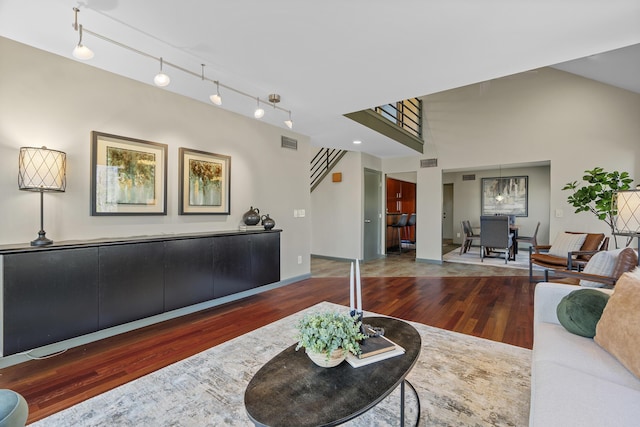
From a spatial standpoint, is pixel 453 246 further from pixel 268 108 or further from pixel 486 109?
pixel 268 108

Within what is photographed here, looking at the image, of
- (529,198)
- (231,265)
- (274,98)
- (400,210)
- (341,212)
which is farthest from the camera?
(400,210)

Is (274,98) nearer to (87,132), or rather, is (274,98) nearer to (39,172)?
(87,132)

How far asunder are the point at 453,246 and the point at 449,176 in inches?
92.1

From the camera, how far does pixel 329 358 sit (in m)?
1.33

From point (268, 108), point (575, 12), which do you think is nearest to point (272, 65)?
point (268, 108)

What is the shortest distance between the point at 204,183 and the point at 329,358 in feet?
9.62

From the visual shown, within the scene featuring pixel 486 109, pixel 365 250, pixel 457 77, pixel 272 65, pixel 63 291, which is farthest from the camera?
pixel 365 250

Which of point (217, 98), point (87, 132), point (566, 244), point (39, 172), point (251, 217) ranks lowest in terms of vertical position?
point (566, 244)

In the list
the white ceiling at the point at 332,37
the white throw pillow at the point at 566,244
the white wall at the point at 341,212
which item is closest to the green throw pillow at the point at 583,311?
the white ceiling at the point at 332,37

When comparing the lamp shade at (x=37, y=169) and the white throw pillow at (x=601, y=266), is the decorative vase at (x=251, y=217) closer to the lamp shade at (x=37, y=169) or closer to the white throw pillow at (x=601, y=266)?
the lamp shade at (x=37, y=169)

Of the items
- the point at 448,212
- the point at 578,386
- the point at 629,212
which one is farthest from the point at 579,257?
the point at 448,212

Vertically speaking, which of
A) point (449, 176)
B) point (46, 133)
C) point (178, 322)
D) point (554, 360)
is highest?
point (449, 176)

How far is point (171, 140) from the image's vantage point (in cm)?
331

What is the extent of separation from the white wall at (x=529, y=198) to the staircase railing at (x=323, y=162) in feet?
14.0
